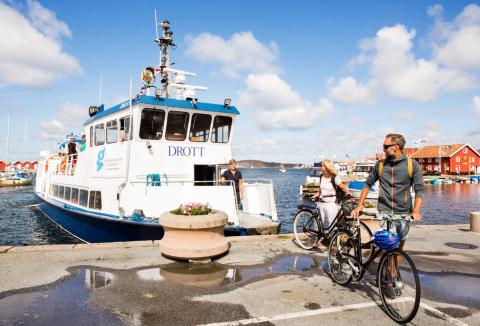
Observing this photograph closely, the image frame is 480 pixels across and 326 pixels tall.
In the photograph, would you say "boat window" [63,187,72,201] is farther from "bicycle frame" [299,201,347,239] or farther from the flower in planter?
"bicycle frame" [299,201,347,239]

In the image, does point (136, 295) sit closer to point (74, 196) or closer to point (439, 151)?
point (74, 196)

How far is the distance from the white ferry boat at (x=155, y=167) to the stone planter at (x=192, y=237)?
2.26m

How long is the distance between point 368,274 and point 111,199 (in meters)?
8.31

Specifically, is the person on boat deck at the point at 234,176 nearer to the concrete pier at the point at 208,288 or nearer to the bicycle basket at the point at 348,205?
the concrete pier at the point at 208,288

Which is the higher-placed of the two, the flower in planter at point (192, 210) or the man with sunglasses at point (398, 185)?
the man with sunglasses at point (398, 185)

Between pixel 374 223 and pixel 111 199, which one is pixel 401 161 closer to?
pixel 374 223

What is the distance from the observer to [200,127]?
1198cm

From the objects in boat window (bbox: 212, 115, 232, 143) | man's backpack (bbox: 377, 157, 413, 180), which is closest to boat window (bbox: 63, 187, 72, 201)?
boat window (bbox: 212, 115, 232, 143)

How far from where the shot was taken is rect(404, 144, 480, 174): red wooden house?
88.6 metres

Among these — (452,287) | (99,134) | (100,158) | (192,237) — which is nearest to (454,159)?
(99,134)

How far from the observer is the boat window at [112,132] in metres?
11.8

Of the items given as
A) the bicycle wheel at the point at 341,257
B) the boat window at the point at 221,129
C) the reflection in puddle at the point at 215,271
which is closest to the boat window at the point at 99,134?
the boat window at the point at 221,129

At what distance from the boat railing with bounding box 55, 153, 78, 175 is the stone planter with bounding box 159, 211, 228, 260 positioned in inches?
412

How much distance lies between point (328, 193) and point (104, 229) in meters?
6.98
